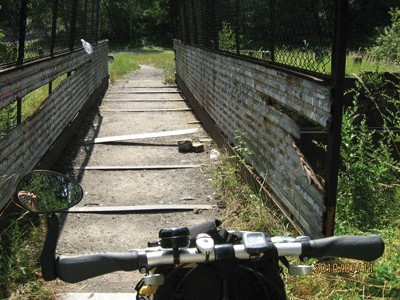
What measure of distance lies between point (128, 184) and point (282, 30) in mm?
2873

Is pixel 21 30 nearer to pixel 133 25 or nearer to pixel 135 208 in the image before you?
pixel 135 208

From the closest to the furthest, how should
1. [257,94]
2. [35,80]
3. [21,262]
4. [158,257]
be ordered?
[158,257] < [21,262] < [257,94] < [35,80]

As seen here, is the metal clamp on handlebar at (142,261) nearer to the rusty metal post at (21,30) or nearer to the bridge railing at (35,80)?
Result: the bridge railing at (35,80)

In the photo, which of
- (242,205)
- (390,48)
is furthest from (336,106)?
(390,48)

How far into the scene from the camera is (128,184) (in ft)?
21.3

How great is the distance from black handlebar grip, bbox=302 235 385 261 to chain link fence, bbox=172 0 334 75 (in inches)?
87.0

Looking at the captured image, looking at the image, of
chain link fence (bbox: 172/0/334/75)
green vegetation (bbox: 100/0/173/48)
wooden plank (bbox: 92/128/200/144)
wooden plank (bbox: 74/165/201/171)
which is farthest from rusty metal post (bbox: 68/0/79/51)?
green vegetation (bbox: 100/0/173/48)

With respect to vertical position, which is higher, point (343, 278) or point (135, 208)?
point (343, 278)

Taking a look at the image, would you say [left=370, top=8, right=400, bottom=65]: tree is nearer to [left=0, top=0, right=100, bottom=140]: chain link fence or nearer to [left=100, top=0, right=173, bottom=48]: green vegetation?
[left=0, top=0, right=100, bottom=140]: chain link fence

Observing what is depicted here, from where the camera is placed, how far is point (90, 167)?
7125 mm

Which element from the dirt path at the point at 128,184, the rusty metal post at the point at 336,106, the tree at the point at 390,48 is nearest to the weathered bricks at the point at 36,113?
the dirt path at the point at 128,184

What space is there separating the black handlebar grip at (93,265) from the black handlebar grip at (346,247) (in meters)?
0.62

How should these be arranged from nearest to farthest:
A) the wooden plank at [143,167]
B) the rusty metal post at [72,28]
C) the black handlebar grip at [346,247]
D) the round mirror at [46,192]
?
the black handlebar grip at [346,247] → the round mirror at [46,192] → the wooden plank at [143,167] → the rusty metal post at [72,28]

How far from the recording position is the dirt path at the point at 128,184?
4.66 metres
